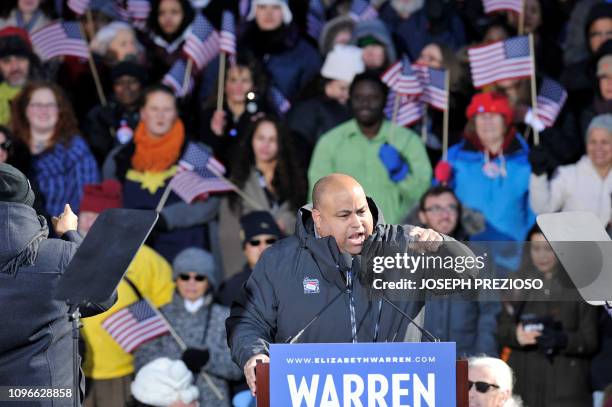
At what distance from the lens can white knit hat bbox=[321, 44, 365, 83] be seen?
11047 millimetres

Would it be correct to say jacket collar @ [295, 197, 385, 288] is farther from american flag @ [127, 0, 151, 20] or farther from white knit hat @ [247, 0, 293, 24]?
american flag @ [127, 0, 151, 20]

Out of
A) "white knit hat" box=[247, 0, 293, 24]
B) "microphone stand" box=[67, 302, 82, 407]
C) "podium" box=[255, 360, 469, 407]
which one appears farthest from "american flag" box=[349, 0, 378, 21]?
"podium" box=[255, 360, 469, 407]

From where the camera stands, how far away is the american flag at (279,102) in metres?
11.2

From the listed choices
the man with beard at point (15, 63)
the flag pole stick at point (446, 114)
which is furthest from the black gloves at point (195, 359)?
the man with beard at point (15, 63)

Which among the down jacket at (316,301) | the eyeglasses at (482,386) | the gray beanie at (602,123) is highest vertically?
the gray beanie at (602,123)

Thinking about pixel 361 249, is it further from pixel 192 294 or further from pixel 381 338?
pixel 192 294

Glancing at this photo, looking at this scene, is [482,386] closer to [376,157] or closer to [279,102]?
[376,157]

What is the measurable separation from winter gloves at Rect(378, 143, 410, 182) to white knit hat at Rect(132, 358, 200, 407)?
235cm

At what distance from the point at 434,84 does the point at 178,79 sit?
2190 mm

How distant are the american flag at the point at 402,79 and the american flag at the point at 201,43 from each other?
66.1 inches

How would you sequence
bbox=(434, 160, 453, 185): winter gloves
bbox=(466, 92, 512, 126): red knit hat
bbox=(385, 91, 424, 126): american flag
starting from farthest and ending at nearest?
bbox=(385, 91, 424, 126): american flag, bbox=(466, 92, 512, 126): red knit hat, bbox=(434, 160, 453, 185): winter gloves

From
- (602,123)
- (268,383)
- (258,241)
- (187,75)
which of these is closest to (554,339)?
(602,123)

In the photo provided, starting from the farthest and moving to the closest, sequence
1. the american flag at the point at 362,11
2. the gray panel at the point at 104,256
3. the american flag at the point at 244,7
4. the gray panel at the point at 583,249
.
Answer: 1. the american flag at the point at 244,7
2. the american flag at the point at 362,11
3. the gray panel at the point at 583,249
4. the gray panel at the point at 104,256

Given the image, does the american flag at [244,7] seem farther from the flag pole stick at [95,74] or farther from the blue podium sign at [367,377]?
the blue podium sign at [367,377]
